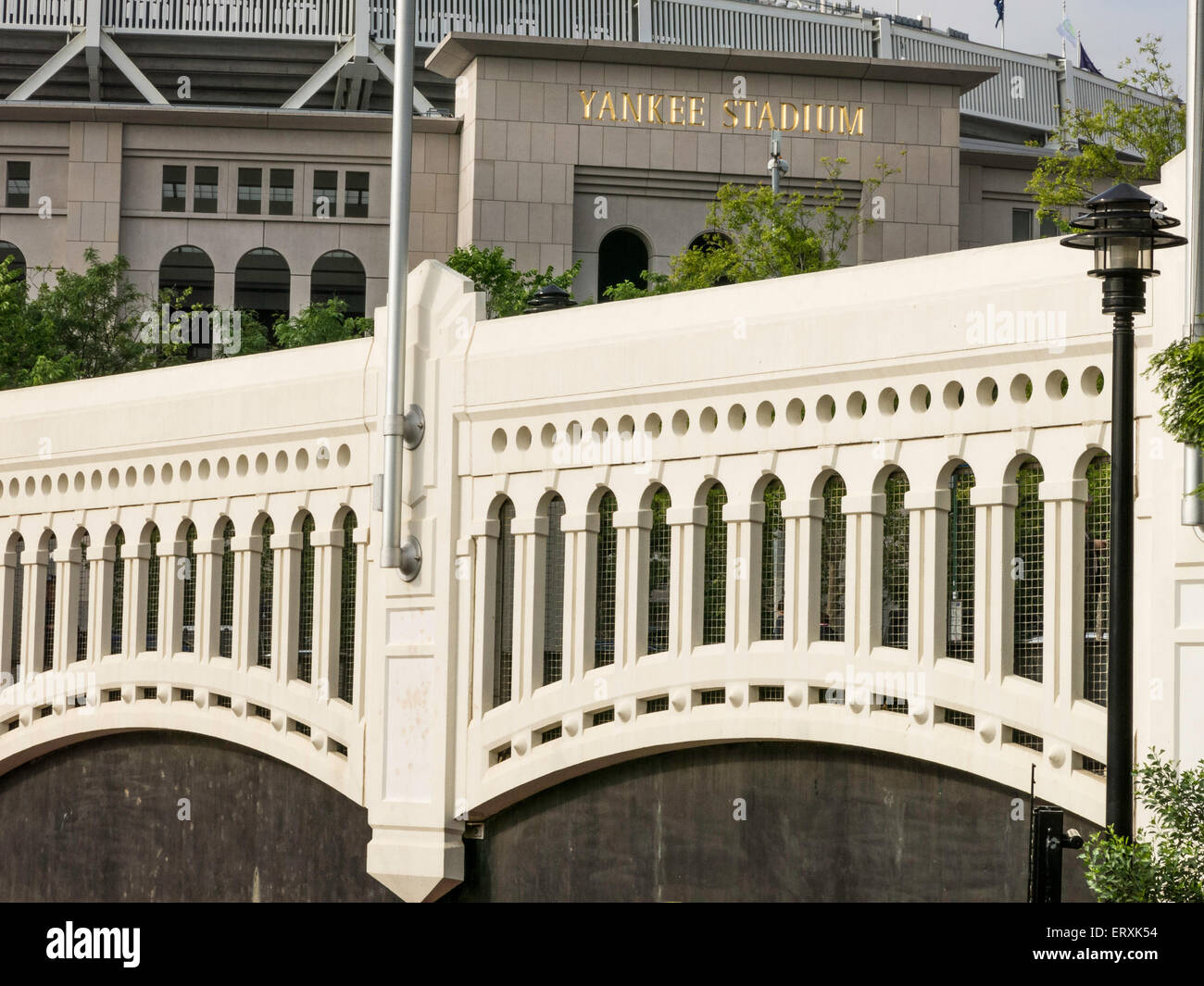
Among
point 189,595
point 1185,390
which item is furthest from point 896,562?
point 189,595

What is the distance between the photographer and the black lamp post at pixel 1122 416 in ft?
39.4

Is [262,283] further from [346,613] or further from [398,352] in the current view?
[398,352]

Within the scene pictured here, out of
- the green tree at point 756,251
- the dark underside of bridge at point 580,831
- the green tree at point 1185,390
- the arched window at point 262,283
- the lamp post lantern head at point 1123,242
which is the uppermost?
the arched window at point 262,283

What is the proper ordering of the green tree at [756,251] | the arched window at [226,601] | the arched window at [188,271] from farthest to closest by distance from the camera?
the arched window at [188,271] < the green tree at [756,251] < the arched window at [226,601]

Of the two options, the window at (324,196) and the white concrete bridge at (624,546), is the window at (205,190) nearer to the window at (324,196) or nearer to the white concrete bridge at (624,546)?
the window at (324,196)

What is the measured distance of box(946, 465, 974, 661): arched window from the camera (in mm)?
16344

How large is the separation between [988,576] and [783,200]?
22.6 m

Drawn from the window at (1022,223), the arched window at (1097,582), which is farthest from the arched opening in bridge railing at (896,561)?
the window at (1022,223)

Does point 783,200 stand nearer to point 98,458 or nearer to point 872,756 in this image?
point 98,458

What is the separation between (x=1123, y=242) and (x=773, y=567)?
598 cm

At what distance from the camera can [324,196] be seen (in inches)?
1943

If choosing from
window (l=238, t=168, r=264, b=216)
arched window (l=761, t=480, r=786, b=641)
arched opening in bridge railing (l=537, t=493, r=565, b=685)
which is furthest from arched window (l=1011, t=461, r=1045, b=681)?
window (l=238, t=168, r=264, b=216)

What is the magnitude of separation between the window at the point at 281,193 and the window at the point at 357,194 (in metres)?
1.42
